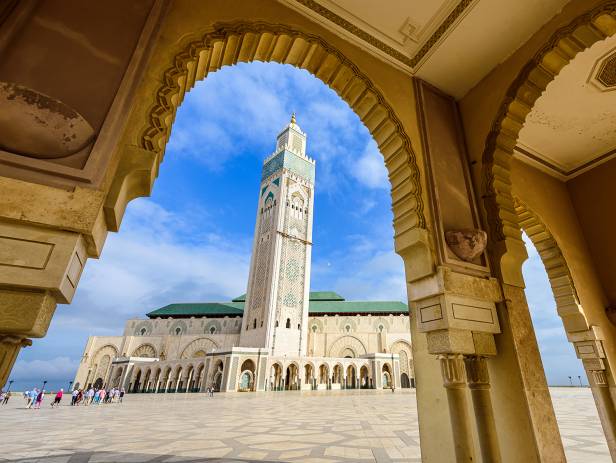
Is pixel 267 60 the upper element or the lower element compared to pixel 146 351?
upper

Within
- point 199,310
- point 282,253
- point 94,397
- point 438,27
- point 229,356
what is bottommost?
point 94,397

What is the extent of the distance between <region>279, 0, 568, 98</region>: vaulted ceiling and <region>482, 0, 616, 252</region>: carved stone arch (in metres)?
0.28

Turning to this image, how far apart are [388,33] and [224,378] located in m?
21.4

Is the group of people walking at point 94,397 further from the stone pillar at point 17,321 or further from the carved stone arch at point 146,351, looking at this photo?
the carved stone arch at point 146,351

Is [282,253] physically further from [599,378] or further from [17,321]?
[17,321]

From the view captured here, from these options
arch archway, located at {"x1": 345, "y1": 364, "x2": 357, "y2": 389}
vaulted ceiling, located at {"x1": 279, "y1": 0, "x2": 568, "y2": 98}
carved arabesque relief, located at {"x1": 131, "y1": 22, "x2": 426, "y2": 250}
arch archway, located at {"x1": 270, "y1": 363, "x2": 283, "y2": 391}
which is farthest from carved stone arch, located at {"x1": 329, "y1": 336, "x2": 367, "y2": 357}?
vaulted ceiling, located at {"x1": 279, "y1": 0, "x2": 568, "y2": 98}

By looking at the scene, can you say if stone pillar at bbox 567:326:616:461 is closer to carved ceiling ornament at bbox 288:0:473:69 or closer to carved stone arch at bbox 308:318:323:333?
carved ceiling ornament at bbox 288:0:473:69

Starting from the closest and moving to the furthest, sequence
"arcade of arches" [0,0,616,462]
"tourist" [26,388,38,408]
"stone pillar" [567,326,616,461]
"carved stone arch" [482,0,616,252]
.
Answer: "arcade of arches" [0,0,616,462]
"carved stone arch" [482,0,616,252]
"stone pillar" [567,326,616,461]
"tourist" [26,388,38,408]

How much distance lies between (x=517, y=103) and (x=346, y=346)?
30.4 metres

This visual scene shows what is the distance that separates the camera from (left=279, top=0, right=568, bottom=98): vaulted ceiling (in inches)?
102

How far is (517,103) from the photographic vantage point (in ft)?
9.27

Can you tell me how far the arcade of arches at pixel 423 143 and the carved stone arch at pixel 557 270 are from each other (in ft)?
0.07

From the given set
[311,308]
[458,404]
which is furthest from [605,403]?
[311,308]

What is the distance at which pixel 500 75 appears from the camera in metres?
2.98
